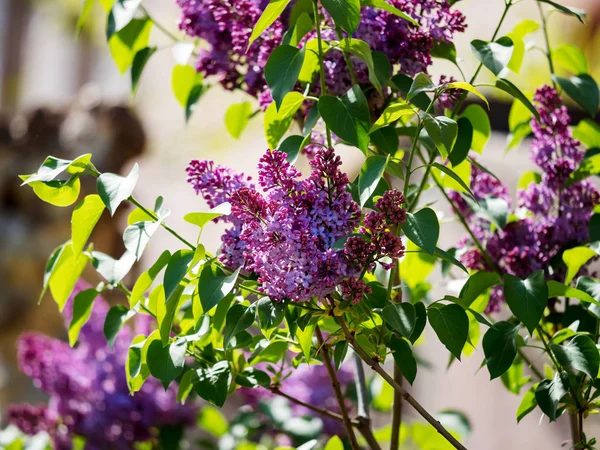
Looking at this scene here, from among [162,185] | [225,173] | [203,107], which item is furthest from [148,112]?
[225,173]

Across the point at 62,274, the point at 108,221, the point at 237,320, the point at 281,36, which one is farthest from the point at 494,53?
the point at 108,221

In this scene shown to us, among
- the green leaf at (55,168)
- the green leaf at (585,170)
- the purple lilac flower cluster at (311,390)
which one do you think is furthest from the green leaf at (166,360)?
the purple lilac flower cluster at (311,390)

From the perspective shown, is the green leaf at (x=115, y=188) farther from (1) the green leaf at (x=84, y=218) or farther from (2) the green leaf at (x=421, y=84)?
(2) the green leaf at (x=421, y=84)

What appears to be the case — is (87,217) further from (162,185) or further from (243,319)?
(162,185)

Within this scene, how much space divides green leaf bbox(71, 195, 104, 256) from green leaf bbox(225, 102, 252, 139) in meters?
0.31

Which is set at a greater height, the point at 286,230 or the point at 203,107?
the point at 286,230

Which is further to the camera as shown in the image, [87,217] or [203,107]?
[203,107]

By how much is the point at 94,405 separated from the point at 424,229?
730mm

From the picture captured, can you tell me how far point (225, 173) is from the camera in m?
0.55

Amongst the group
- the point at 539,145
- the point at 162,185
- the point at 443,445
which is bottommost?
the point at 162,185

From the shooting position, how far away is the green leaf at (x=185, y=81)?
0.83m

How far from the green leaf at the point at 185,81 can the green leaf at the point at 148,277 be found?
30cm

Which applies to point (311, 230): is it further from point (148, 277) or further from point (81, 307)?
point (81, 307)

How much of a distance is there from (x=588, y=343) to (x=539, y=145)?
21cm
